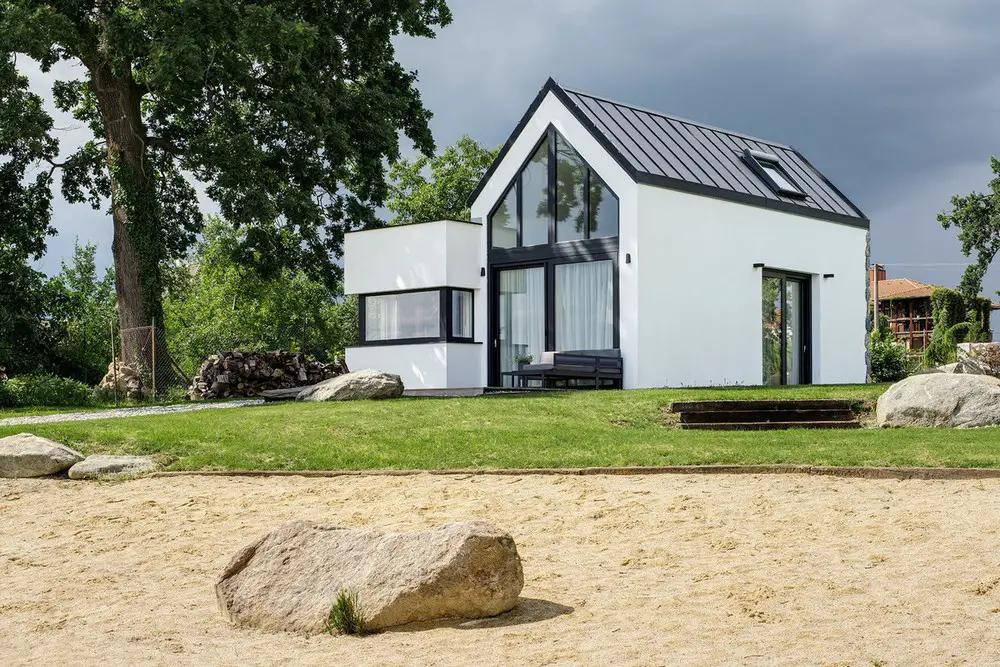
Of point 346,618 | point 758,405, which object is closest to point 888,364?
point 758,405

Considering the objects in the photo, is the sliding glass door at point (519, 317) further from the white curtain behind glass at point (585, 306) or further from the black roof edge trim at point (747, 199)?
the black roof edge trim at point (747, 199)

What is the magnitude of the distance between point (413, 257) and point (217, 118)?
519 cm

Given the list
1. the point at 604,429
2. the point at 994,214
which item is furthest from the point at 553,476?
the point at 994,214

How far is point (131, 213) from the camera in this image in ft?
82.4

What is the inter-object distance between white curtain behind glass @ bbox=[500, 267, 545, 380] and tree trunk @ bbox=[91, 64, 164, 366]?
799 cm

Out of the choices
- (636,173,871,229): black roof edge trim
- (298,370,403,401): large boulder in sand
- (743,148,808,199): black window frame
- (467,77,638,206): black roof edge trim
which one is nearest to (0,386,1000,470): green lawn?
(298,370,403,401): large boulder in sand

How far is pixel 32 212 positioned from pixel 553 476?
67.5 ft

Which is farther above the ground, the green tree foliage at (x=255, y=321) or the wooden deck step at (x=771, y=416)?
the green tree foliage at (x=255, y=321)

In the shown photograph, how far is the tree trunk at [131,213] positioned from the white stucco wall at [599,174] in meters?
7.37

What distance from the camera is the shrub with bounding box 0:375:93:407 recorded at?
2283 cm

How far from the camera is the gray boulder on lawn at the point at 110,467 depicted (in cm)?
1222

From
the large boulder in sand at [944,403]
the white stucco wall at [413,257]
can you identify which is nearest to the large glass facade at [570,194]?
the white stucco wall at [413,257]

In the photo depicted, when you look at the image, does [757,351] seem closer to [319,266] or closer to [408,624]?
[319,266]

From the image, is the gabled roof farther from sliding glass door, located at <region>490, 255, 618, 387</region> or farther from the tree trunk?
the tree trunk
